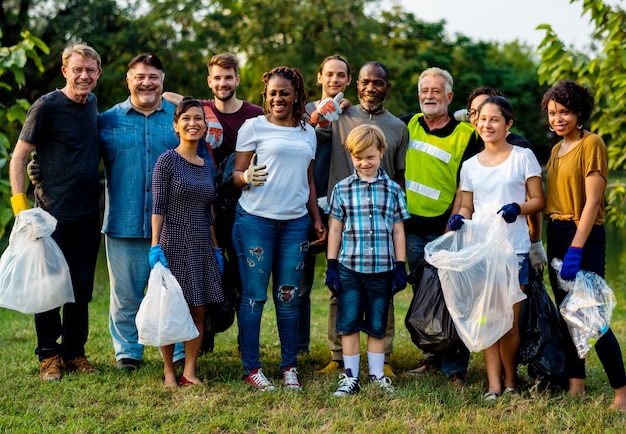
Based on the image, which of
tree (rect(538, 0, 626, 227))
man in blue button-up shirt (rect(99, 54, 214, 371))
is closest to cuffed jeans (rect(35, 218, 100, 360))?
man in blue button-up shirt (rect(99, 54, 214, 371))

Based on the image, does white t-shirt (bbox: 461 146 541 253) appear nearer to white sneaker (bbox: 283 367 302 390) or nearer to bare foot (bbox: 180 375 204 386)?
white sneaker (bbox: 283 367 302 390)

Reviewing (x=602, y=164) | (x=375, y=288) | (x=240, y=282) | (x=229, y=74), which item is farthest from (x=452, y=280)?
(x=229, y=74)

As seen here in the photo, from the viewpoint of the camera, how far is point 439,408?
156 inches

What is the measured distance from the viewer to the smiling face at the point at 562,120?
13.6ft

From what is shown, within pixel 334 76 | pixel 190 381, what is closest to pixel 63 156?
pixel 190 381

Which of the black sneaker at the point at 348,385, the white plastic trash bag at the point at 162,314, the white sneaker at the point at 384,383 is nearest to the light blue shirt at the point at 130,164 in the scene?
the white plastic trash bag at the point at 162,314

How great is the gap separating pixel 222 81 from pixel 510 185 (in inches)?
78.5

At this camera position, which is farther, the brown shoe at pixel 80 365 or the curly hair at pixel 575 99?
the brown shoe at pixel 80 365

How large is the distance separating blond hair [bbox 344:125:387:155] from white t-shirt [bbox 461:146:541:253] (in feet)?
1.98

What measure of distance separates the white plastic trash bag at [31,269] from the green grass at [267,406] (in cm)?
53

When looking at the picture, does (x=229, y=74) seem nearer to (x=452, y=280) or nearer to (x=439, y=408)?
(x=452, y=280)

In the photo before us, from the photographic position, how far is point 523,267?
419cm

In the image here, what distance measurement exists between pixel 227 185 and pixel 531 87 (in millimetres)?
34723

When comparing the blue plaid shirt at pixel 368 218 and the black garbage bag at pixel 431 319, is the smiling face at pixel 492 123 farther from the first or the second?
the black garbage bag at pixel 431 319
